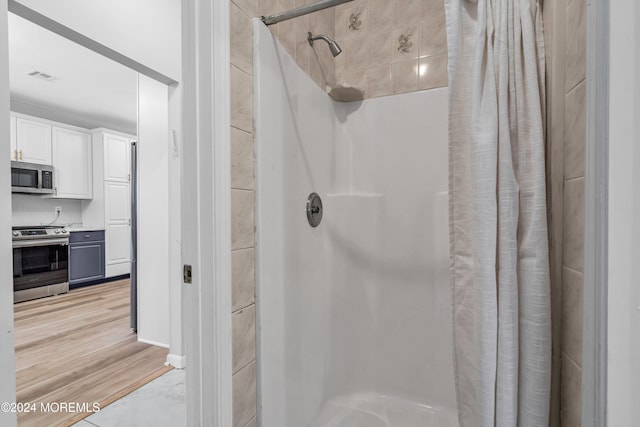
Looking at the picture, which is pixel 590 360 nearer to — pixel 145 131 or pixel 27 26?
pixel 145 131

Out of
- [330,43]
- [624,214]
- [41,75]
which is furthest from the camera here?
[41,75]

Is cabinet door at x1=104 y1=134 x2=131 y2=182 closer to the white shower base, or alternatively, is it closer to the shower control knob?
the shower control knob

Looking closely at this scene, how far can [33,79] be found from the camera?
3004 millimetres

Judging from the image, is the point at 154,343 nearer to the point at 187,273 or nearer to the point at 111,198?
the point at 187,273

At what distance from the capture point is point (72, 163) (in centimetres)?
417

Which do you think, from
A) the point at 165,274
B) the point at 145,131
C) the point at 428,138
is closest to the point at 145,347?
the point at 165,274

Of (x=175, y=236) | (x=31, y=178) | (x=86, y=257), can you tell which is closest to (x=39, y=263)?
(x=86, y=257)

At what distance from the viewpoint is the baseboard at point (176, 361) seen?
2.04 metres

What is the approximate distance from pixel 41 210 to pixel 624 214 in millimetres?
5549

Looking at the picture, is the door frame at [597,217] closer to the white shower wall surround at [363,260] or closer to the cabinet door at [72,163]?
the white shower wall surround at [363,260]

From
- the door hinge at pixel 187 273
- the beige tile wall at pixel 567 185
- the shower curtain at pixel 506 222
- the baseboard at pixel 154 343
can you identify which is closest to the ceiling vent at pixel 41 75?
the baseboard at pixel 154 343

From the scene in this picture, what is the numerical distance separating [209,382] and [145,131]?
2.11 metres

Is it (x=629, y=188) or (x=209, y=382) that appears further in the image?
(x=209, y=382)

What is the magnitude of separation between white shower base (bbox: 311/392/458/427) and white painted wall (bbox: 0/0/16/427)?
41.6 inches
